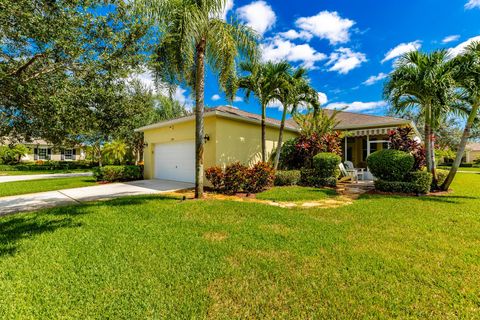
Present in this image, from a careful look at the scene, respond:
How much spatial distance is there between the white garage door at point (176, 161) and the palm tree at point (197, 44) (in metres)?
4.53

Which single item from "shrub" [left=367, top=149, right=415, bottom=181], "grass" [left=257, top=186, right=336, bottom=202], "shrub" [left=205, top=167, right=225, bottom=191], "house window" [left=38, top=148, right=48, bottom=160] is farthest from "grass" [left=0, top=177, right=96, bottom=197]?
"house window" [left=38, top=148, right=48, bottom=160]

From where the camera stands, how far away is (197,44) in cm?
884

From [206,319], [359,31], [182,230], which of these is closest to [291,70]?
[359,31]

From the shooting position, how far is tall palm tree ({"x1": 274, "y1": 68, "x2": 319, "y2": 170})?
1200cm

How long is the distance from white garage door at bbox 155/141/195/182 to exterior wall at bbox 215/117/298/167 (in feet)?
7.59

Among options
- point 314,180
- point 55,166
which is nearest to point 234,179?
point 314,180

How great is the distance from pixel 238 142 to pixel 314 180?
5060 mm

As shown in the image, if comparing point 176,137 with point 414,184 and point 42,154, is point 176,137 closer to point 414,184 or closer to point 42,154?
point 414,184

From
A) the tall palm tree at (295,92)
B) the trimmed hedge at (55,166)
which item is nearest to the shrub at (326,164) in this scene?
the tall palm tree at (295,92)

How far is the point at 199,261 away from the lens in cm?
421

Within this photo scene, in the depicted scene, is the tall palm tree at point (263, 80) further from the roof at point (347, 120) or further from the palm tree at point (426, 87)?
the palm tree at point (426, 87)

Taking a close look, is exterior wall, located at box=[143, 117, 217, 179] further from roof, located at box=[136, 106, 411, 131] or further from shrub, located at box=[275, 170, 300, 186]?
shrub, located at box=[275, 170, 300, 186]

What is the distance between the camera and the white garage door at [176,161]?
13766 mm

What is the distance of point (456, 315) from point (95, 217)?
8483 millimetres
